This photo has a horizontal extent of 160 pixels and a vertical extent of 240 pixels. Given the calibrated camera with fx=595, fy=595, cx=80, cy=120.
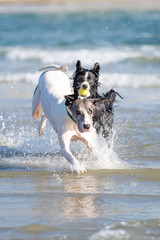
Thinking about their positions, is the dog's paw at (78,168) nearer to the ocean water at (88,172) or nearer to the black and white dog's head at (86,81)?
the ocean water at (88,172)

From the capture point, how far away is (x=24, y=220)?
4.69m

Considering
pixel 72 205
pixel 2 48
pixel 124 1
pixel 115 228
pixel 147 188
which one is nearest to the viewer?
pixel 115 228

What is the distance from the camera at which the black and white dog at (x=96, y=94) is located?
6.43m

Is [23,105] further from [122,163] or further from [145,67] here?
[145,67]

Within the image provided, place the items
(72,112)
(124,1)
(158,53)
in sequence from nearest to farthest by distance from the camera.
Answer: (72,112), (158,53), (124,1)

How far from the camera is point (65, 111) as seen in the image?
20.6 ft

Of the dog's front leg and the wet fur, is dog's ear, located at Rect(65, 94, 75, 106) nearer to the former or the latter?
the wet fur

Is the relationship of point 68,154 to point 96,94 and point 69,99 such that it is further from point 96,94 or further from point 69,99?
point 96,94

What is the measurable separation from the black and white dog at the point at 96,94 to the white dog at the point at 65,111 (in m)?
0.20

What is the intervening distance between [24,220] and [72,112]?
1.64 m

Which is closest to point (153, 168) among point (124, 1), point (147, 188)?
point (147, 188)

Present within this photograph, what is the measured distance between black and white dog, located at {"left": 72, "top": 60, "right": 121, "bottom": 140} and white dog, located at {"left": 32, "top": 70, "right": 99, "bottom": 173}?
0.20 m

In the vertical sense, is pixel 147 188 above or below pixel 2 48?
below

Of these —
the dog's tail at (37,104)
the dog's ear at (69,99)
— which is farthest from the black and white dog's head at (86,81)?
the dog's tail at (37,104)
